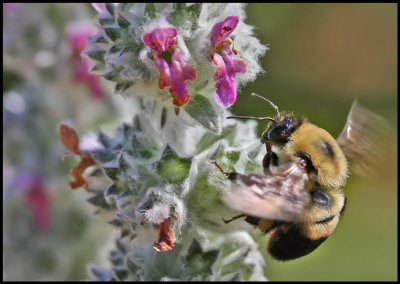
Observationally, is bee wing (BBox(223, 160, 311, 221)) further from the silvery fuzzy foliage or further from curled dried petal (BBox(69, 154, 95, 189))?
curled dried petal (BBox(69, 154, 95, 189))

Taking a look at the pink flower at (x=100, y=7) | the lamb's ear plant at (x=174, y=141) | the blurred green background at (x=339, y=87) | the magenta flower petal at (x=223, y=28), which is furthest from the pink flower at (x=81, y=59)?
the magenta flower petal at (x=223, y=28)

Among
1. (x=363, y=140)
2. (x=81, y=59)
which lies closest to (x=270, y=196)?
(x=363, y=140)

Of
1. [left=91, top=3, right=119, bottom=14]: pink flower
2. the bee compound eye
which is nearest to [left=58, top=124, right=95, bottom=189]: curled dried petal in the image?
[left=91, top=3, right=119, bottom=14]: pink flower

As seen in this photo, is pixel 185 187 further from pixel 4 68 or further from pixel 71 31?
pixel 4 68

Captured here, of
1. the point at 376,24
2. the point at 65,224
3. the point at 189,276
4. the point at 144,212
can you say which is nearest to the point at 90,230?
the point at 65,224

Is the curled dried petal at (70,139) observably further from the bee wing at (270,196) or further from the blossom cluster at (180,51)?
the bee wing at (270,196)

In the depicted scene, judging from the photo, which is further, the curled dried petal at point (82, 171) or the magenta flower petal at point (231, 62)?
the curled dried petal at point (82, 171)

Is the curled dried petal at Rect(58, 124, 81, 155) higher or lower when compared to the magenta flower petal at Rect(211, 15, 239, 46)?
lower
